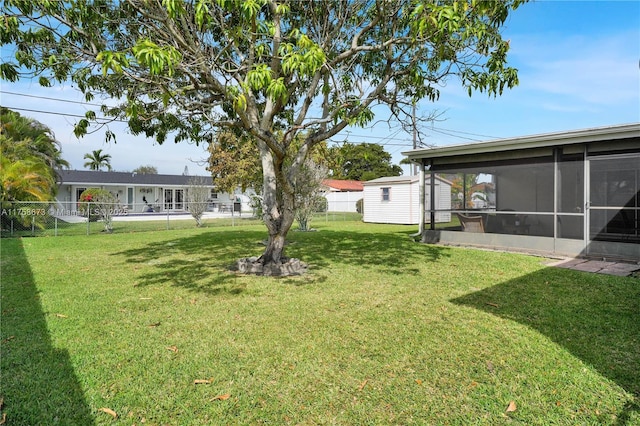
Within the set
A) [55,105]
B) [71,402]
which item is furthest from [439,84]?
[55,105]

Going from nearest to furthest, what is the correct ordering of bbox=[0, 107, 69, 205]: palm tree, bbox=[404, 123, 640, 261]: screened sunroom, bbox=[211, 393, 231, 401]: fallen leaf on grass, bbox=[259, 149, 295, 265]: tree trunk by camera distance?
bbox=[211, 393, 231, 401]: fallen leaf on grass < bbox=[259, 149, 295, 265]: tree trunk < bbox=[404, 123, 640, 261]: screened sunroom < bbox=[0, 107, 69, 205]: palm tree

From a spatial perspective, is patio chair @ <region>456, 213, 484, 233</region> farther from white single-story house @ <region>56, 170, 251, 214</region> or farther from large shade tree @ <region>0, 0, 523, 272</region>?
white single-story house @ <region>56, 170, 251, 214</region>

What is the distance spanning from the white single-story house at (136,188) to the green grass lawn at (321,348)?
22.3m

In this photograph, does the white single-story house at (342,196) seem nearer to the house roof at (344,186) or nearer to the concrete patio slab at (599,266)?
the house roof at (344,186)

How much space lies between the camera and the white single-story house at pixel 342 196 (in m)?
→ 31.4

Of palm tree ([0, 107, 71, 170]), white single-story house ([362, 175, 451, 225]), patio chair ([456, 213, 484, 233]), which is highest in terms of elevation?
palm tree ([0, 107, 71, 170])

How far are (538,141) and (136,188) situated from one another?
31.4 m

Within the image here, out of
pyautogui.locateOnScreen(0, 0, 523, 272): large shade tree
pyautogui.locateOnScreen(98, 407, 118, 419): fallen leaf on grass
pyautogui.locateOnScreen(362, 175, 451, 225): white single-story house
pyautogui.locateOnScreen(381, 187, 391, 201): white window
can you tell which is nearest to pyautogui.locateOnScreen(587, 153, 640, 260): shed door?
pyautogui.locateOnScreen(0, 0, 523, 272): large shade tree

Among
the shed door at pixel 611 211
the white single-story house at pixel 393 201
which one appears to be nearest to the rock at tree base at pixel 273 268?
the shed door at pixel 611 211

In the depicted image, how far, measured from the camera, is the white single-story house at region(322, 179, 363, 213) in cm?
3138

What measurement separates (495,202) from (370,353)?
974 cm

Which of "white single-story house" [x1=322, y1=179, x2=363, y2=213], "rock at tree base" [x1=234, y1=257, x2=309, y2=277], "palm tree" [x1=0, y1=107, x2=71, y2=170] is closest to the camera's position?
"rock at tree base" [x1=234, y1=257, x2=309, y2=277]

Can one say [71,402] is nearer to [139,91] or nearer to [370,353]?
[370,353]

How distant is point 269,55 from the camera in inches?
228
